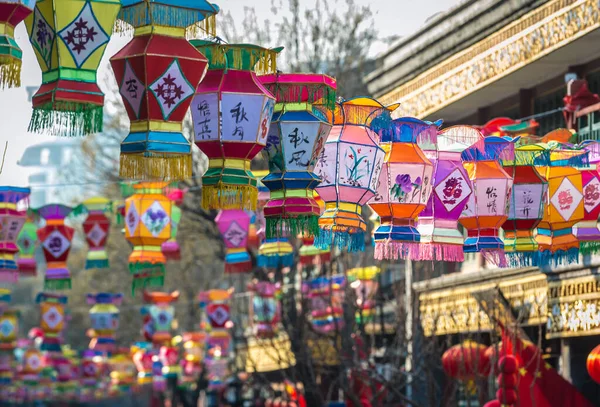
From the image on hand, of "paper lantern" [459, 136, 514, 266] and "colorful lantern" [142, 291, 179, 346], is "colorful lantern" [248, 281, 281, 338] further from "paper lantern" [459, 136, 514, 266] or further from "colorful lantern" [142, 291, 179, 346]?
"paper lantern" [459, 136, 514, 266]

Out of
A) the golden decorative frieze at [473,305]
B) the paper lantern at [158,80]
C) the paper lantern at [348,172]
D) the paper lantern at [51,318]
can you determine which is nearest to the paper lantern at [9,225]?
the golden decorative frieze at [473,305]

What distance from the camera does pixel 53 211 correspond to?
1867cm

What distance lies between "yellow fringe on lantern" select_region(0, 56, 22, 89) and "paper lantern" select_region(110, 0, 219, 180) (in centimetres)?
83

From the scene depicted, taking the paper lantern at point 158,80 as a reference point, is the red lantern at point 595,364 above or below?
below

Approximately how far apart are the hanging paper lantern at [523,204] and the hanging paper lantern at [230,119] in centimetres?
341

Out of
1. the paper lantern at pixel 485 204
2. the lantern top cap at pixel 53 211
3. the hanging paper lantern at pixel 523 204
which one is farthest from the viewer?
the lantern top cap at pixel 53 211

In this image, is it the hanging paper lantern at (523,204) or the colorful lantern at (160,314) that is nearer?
the hanging paper lantern at (523,204)

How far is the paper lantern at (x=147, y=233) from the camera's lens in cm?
1639

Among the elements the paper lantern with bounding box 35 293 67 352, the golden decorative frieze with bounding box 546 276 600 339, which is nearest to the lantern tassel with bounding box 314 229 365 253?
the golden decorative frieze with bounding box 546 276 600 339

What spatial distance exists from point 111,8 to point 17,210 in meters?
8.00

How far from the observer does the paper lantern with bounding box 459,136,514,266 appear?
12539 millimetres

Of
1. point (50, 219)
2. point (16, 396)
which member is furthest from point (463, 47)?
point (16, 396)

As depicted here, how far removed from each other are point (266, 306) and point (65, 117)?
15862 mm

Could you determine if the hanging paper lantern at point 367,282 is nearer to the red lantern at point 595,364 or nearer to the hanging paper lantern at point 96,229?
the hanging paper lantern at point 96,229
